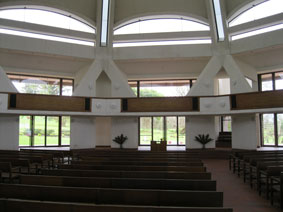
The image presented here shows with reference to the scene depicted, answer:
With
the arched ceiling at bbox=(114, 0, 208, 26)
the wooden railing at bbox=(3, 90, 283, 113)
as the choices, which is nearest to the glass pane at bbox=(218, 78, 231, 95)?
the wooden railing at bbox=(3, 90, 283, 113)

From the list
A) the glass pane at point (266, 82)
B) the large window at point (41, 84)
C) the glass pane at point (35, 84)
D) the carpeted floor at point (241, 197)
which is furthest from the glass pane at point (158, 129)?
the carpeted floor at point (241, 197)

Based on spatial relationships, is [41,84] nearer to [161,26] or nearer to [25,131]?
[25,131]

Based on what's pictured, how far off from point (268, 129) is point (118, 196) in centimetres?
1659

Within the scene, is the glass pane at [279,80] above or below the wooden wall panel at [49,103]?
above

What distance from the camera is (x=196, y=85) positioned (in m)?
15.6

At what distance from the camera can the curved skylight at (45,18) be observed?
1526 cm

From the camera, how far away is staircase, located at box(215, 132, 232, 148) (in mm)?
17239

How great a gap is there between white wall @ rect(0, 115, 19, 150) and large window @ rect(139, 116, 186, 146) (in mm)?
8824

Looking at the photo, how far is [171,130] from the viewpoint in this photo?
751 inches


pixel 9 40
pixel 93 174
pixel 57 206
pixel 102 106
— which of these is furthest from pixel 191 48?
pixel 57 206

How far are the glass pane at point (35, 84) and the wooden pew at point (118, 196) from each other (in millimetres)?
15609

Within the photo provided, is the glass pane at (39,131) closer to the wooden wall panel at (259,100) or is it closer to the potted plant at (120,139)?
the potted plant at (120,139)

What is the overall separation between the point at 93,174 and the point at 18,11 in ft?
47.9

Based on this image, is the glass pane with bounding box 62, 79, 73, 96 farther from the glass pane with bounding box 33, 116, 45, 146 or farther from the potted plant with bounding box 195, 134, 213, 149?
the potted plant with bounding box 195, 134, 213, 149
